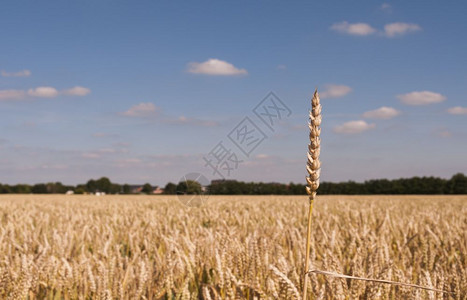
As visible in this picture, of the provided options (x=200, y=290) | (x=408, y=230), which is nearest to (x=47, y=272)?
(x=200, y=290)

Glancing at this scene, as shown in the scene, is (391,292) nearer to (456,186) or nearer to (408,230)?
(408,230)

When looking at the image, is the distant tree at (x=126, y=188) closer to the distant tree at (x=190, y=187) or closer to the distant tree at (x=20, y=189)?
the distant tree at (x=20, y=189)

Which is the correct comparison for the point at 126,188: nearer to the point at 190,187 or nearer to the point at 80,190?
the point at 80,190

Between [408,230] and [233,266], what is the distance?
8.85ft

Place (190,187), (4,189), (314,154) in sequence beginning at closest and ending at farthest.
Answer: (314,154), (190,187), (4,189)

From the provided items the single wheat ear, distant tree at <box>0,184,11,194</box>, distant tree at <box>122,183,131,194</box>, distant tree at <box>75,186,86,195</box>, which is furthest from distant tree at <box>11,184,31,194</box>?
the single wheat ear

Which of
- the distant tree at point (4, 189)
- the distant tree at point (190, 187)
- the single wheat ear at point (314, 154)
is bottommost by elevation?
the distant tree at point (4, 189)

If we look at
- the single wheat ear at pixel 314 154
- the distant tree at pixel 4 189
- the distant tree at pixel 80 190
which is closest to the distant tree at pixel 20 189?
the distant tree at pixel 4 189

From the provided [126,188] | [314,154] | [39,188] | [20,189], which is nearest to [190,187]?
[314,154]

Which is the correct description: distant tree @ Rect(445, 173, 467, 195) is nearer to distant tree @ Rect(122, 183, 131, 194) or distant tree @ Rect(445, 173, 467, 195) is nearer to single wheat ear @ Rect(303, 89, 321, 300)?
distant tree @ Rect(122, 183, 131, 194)

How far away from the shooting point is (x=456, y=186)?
4928 centimetres

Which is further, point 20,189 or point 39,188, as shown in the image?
point 20,189

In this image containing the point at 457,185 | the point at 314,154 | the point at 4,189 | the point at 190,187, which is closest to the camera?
the point at 314,154

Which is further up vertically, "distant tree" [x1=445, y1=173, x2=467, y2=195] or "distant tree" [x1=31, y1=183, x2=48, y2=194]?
"distant tree" [x1=445, y1=173, x2=467, y2=195]
